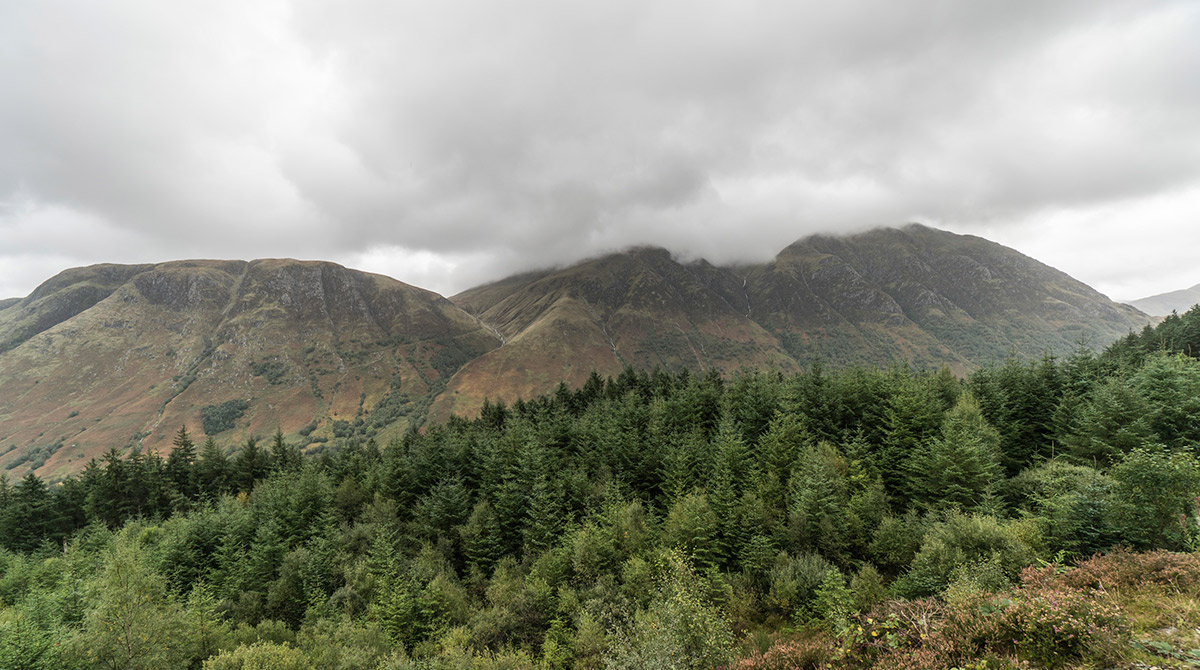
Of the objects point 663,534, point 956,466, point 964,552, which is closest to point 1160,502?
point 964,552

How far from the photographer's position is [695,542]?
34.4 metres

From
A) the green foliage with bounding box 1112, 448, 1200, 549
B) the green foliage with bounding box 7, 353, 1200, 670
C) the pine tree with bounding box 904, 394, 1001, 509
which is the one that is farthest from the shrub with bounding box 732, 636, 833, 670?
the pine tree with bounding box 904, 394, 1001, 509

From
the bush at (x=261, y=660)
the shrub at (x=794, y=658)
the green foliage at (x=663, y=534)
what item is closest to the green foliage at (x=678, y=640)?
the green foliage at (x=663, y=534)

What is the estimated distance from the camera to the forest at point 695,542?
13711 mm

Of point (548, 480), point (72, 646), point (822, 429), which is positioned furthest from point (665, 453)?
point (72, 646)

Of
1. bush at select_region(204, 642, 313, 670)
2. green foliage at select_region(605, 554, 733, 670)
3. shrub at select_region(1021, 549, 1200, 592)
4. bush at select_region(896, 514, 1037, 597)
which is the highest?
shrub at select_region(1021, 549, 1200, 592)

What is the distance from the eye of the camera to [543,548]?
1682 inches

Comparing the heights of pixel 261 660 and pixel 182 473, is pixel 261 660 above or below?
below

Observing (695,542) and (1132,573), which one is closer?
(1132,573)

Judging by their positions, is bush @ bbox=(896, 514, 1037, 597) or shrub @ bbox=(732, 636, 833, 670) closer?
shrub @ bbox=(732, 636, 833, 670)

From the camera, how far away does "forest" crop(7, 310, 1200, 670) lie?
1371 centimetres

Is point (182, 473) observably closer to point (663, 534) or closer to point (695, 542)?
point (663, 534)

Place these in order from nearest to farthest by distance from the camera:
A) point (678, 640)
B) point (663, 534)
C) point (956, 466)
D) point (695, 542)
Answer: point (678, 640) < point (956, 466) < point (695, 542) < point (663, 534)

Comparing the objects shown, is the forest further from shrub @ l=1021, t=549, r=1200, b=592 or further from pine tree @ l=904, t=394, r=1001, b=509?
pine tree @ l=904, t=394, r=1001, b=509
